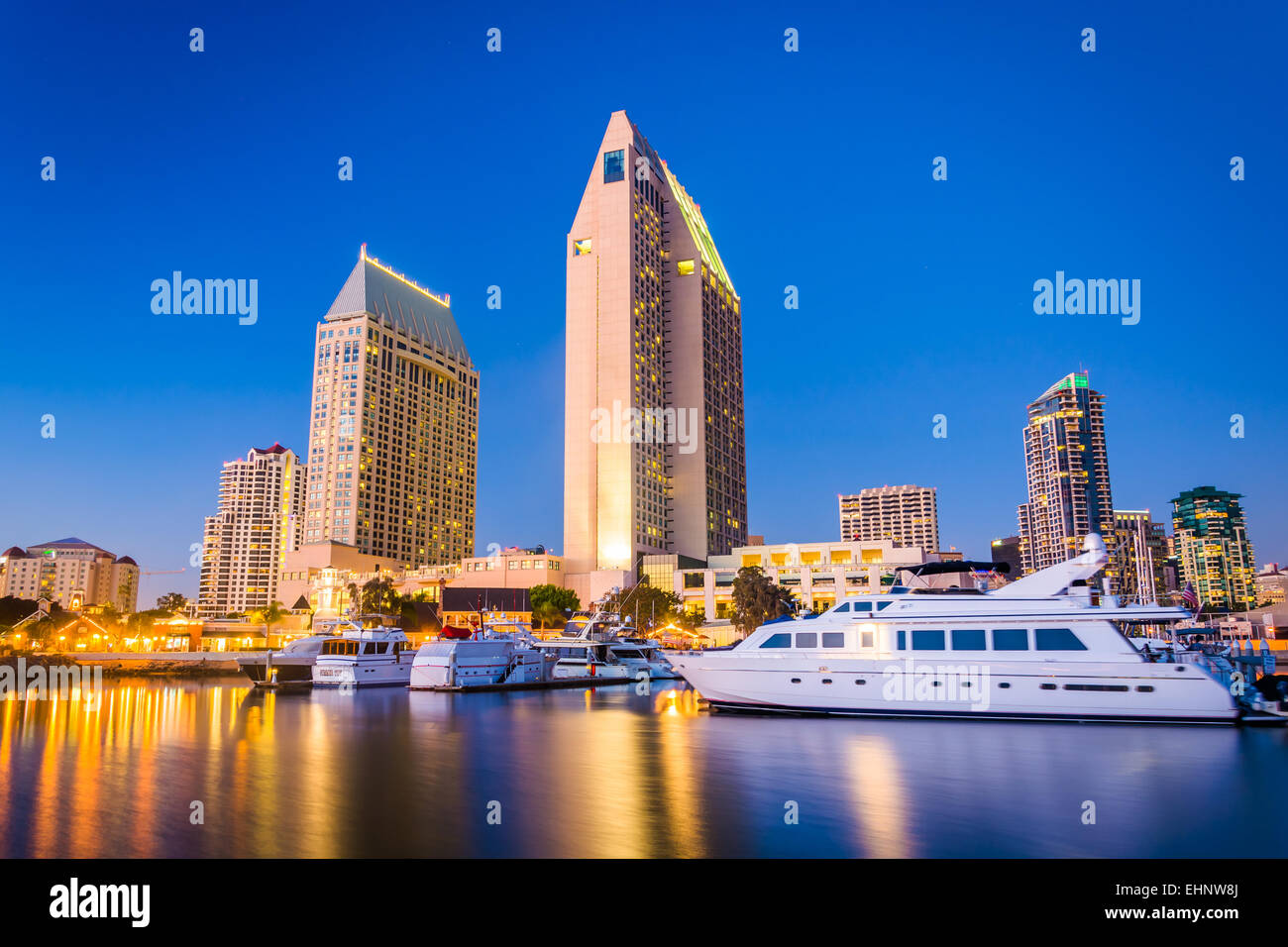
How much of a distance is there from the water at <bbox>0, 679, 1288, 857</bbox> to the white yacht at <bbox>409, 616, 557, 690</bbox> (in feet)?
68.7

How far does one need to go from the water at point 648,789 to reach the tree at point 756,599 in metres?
71.4

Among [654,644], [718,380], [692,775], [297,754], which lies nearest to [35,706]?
[297,754]

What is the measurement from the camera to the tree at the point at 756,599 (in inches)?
4107

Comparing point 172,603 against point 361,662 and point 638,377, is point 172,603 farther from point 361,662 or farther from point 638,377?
point 361,662

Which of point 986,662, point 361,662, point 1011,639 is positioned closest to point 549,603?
point 361,662

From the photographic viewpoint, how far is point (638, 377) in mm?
167625

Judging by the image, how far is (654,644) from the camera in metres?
79.2

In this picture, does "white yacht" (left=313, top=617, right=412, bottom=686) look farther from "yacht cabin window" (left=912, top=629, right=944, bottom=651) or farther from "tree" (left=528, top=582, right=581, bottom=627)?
"tree" (left=528, top=582, right=581, bottom=627)

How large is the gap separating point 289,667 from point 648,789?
5084 cm

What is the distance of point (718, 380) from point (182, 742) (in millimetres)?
175783

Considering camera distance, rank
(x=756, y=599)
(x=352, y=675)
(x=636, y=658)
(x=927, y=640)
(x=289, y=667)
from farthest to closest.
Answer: (x=756, y=599), (x=636, y=658), (x=289, y=667), (x=352, y=675), (x=927, y=640)

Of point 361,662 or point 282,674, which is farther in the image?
point 282,674

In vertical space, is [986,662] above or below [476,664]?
above
